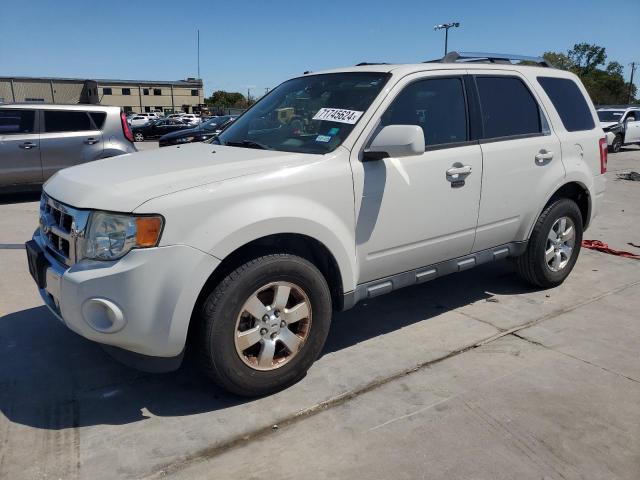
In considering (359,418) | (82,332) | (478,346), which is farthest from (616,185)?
(82,332)

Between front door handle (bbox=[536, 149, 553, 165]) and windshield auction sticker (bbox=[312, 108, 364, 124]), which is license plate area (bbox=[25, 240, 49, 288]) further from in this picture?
front door handle (bbox=[536, 149, 553, 165])

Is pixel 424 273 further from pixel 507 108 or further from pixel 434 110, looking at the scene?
pixel 507 108

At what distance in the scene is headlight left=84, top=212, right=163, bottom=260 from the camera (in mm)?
2596

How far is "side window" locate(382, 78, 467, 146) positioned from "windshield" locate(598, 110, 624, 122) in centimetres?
1840

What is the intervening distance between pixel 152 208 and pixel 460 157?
2.18 metres

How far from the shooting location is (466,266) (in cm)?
409

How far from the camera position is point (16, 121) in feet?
29.1

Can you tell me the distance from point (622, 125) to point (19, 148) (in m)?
19.0

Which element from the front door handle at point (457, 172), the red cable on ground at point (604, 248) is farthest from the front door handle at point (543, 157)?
the red cable on ground at point (604, 248)

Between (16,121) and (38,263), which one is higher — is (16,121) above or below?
above

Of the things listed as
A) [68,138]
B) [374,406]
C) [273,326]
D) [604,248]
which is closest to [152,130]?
[68,138]

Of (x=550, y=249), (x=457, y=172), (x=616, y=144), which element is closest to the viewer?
(x=457, y=172)

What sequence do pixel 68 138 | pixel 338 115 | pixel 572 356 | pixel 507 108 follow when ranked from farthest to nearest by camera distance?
pixel 68 138 → pixel 507 108 → pixel 572 356 → pixel 338 115

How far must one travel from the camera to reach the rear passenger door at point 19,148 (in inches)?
341
